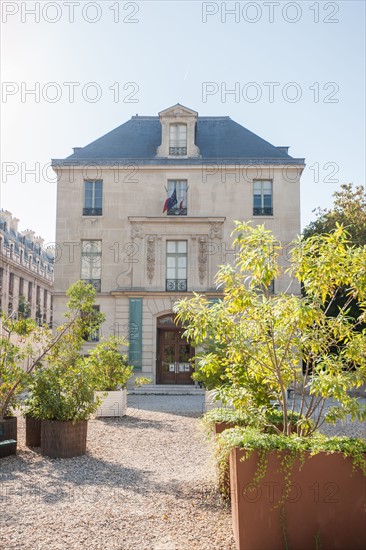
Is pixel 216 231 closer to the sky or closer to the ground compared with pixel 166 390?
closer to the sky

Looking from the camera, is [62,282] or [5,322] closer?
[5,322]

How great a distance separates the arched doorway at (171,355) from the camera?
2744 cm

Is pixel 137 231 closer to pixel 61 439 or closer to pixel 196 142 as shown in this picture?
pixel 196 142

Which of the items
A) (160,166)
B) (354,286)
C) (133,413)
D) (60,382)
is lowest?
(133,413)

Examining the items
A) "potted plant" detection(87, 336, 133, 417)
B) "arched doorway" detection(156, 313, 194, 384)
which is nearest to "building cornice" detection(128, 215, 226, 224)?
"arched doorway" detection(156, 313, 194, 384)

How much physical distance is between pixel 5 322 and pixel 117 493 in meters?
4.69

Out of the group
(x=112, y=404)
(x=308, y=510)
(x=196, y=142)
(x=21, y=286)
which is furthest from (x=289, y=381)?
(x=21, y=286)

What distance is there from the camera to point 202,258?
27.4 metres

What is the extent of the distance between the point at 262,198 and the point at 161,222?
17.9 feet

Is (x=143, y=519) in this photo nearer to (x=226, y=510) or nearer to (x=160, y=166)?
(x=226, y=510)

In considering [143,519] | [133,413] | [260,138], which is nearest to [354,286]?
[143,519]

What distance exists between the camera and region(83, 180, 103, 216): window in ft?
92.8

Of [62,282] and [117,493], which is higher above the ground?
[62,282]

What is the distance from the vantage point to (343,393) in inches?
208
